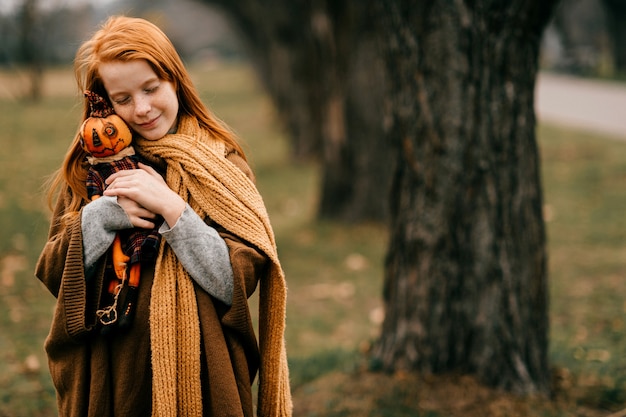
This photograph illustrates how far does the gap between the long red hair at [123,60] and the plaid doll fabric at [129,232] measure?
8cm

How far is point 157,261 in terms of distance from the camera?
2109mm

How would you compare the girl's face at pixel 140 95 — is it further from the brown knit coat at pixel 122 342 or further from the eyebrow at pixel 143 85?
the brown knit coat at pixel 122 342

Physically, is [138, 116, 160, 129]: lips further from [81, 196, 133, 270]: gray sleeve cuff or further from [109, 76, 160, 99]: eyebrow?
[81, 196, 133, 270]: gray sleeve cuff

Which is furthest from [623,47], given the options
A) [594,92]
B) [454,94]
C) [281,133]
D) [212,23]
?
[212,23]

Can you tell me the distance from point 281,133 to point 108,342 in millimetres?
15977

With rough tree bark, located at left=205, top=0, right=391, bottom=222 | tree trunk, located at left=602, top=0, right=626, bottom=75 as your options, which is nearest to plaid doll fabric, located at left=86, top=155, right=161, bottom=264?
rough tree bark, located at left=205, top=0, right=391, bottom=222

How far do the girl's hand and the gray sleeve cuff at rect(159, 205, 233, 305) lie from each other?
35 mm

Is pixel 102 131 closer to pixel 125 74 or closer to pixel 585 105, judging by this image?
pixel 125 74

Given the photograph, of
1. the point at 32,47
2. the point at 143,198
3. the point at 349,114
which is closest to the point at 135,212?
the point at 143,198

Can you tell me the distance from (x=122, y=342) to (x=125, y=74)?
0.86 m

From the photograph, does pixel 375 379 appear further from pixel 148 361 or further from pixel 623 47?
pixel 623 47

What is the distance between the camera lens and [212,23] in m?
56.1

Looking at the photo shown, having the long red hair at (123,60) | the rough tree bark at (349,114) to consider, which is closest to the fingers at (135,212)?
the long red hair at (123,60)

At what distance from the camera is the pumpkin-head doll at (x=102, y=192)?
207 centimetres
